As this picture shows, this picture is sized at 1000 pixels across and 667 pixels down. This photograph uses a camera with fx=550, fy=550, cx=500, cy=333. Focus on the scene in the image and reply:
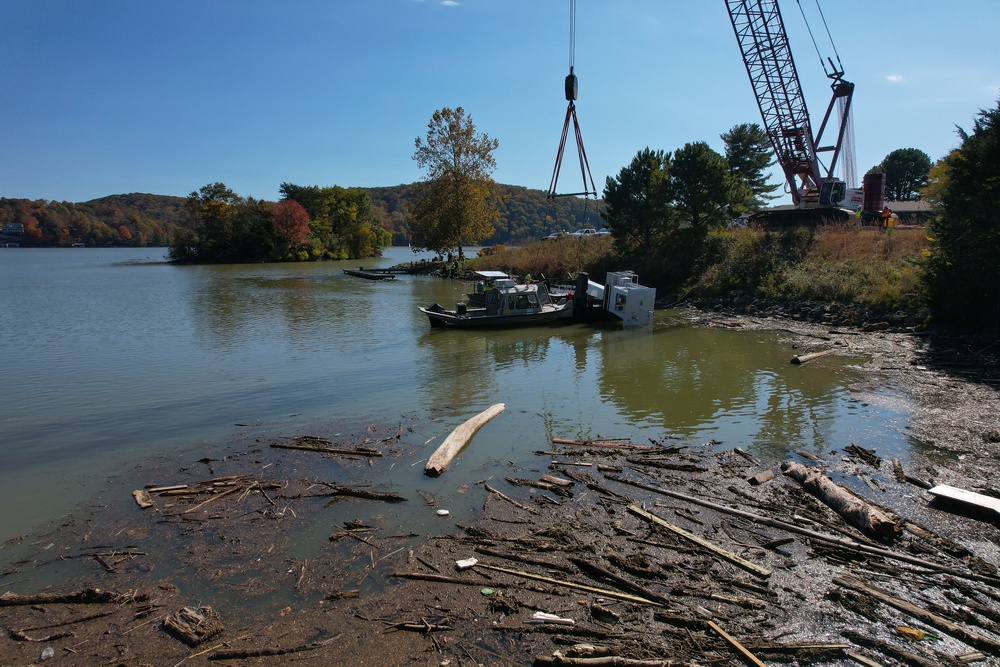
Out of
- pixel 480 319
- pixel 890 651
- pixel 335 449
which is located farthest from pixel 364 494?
pixel 480 319

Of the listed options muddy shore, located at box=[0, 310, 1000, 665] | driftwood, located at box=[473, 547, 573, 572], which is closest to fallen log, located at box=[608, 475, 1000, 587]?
muddy shore, located at box=[0, 310, 1000, 665]

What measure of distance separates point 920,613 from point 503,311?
763 inches

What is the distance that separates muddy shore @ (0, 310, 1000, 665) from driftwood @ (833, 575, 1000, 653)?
19 mm

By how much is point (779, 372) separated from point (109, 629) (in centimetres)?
1571

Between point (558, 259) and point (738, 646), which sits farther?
point (558, 259)

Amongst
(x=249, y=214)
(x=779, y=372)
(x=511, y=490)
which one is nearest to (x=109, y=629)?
(x=511, y=490)

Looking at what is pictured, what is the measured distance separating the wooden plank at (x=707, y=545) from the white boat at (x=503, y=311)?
16.7 metres

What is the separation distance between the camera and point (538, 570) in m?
5.90

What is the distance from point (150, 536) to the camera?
684cm

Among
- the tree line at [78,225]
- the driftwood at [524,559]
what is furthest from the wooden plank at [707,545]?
the tree line at [78,225]

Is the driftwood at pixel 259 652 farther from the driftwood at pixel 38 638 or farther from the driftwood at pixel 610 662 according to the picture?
the driftwood at pixel 610 662

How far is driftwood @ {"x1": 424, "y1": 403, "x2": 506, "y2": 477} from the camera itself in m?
8.71

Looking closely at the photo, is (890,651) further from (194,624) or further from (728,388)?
(728,388)

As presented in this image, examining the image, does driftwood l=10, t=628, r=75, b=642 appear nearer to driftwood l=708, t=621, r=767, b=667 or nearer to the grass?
driftwood l=708, t=621, r=767, b=667
